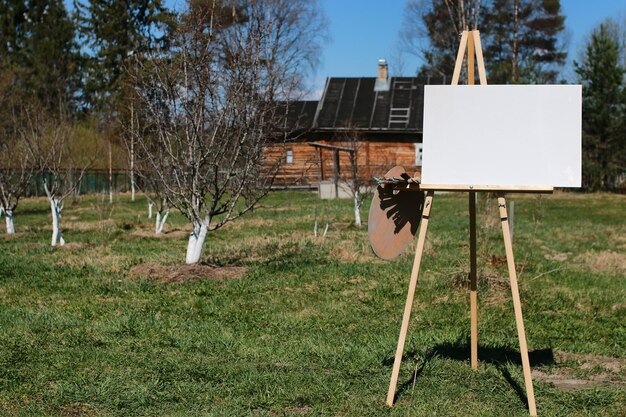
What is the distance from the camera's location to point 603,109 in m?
39.1

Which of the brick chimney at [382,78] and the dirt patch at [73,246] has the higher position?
the brick chimney at [382,78]

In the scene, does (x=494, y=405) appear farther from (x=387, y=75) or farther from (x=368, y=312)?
(x=387, y=75)

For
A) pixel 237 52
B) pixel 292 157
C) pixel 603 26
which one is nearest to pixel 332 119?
pixel 292 157

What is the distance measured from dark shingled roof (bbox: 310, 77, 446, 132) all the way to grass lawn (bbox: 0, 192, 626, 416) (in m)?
25.8

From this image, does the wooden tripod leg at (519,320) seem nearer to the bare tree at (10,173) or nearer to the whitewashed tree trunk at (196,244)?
the whitewashed tree trunk at (196,244)

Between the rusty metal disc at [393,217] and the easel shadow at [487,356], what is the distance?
91cm

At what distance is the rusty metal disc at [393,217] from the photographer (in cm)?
552

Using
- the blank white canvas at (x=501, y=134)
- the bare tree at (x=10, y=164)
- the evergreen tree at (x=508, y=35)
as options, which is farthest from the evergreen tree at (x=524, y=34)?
the blank white canvas at (x=501, y=134)

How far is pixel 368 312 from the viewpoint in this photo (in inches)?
329

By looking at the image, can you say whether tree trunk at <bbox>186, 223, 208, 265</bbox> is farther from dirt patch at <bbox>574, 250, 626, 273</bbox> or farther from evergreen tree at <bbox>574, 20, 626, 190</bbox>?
evergreen tree at <bbox>574, 20, 626, 190</bbox>

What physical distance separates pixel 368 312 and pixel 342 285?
1567 millimetres

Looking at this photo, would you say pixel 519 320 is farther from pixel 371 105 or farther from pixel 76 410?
pixel 371 105

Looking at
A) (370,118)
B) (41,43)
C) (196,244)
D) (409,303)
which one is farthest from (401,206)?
(41,43)

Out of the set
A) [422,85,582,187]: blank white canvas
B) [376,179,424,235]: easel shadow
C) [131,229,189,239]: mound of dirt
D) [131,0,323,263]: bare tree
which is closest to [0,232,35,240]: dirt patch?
[131,229,189,239]: mound of dirt
